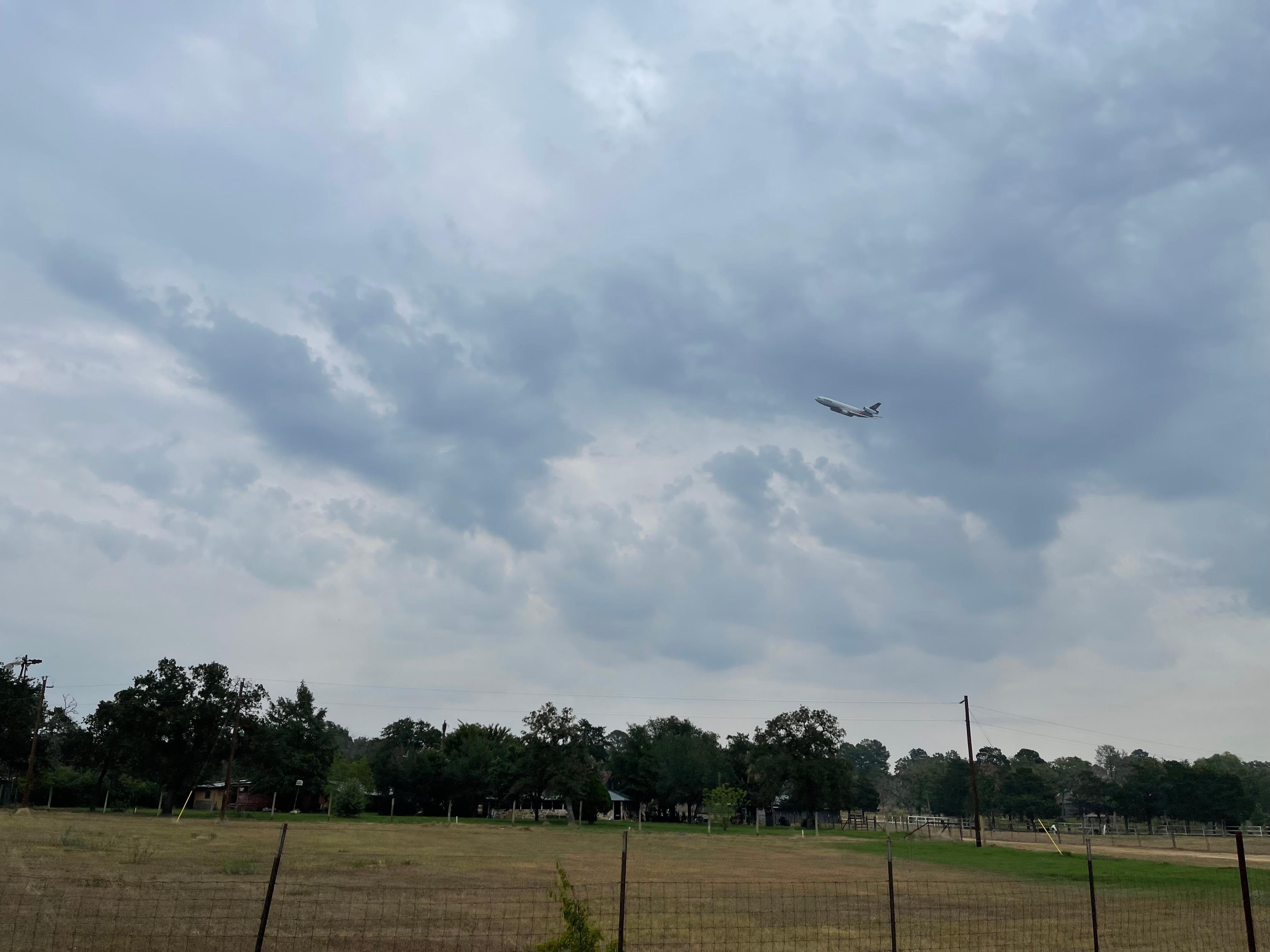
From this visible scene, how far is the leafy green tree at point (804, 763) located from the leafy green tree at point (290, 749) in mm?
42559

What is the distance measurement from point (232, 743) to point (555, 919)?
187 ft

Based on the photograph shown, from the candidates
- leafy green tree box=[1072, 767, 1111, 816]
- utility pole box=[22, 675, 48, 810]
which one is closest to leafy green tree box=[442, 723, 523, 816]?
utility pole box=[22, 675, 48, 810]

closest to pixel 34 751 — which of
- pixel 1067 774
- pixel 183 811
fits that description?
pixel 183 811

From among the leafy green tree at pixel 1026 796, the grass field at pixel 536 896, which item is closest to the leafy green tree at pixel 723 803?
the grass field at pixel 536 896

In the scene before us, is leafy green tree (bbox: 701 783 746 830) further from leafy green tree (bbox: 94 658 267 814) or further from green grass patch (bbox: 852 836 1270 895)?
leafy green tree (bbox: 94 658 267 814)

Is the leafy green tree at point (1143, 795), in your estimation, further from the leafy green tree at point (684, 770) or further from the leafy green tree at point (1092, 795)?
the leafy green tree at point (684, 770)

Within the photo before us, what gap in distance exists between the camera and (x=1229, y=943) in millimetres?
16969

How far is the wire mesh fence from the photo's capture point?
1495 centimetres

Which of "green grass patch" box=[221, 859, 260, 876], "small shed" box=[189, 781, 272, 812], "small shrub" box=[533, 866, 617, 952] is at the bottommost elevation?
"small shed" box=[189, 781, 272, 812]

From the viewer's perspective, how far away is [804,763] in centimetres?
9131

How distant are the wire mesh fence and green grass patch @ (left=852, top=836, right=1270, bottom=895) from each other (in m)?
5.74

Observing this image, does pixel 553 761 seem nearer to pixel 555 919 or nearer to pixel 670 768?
pixel 670 768

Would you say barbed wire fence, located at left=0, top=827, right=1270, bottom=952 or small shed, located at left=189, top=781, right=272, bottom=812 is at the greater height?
barbed wire fence, located at left=0, top=827, right=1270, bottom=952

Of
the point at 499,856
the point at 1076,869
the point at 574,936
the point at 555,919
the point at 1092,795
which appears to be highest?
the point at 574,936
